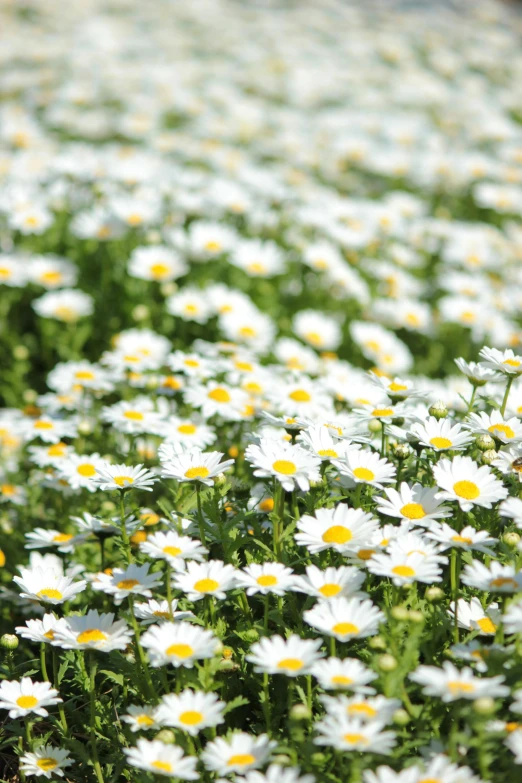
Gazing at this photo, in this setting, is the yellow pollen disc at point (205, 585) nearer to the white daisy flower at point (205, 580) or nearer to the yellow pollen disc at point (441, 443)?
the white daisy flower at point (205, 580)

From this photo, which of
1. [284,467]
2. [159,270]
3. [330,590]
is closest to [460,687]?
[330,590]

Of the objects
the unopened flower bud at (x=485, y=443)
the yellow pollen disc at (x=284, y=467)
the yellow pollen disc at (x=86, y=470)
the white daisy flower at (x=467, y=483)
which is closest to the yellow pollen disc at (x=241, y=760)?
the yellow pollen disc at (x=284, y=467)

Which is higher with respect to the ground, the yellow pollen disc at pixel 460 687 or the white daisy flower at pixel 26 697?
the yellow pollen disc at pixel 460 687

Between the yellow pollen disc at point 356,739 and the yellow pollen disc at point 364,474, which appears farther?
the yellow pollen disc at point 364,474

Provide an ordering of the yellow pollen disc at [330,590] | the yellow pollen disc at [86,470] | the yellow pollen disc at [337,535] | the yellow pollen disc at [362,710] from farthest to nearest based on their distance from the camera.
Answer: the yellow pollen disc at [86,470]
the yellow pollen disc at [337,535]
the yellow pollen disc at [330,590]
the yellow pollen disc at [362,710]

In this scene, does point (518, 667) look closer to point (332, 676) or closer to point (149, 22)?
point (332, 676)

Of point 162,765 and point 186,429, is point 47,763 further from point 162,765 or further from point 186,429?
point 186,429
